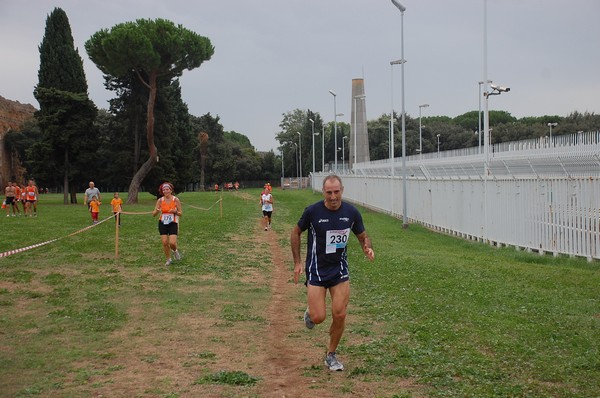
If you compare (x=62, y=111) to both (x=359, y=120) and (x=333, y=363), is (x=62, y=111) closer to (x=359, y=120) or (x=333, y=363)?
(x=359, y=120)

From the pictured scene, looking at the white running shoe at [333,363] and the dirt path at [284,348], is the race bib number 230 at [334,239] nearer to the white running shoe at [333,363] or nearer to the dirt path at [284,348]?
the white running shoe at [333,363]

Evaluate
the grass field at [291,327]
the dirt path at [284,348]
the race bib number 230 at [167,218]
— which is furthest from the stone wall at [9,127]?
the dirt path at [284,348]

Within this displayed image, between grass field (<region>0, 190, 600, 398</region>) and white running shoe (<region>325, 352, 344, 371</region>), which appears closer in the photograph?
grass field (<region>0, 190, 600, 398</region>)

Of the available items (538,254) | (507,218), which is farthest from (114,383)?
(507,218)

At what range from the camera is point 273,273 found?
14203mm

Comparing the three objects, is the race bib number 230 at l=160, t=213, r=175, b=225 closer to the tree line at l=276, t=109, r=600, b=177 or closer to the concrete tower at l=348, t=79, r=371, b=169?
the concrete tower at l=348, t=79, r=371, b=169

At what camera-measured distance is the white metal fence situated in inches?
567

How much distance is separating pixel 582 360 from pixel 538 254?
979 centimetres

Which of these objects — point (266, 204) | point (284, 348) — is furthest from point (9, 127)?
point (284, 348)

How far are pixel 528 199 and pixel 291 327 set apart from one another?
9.65 meters

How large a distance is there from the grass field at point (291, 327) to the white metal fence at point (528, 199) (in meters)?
0.64

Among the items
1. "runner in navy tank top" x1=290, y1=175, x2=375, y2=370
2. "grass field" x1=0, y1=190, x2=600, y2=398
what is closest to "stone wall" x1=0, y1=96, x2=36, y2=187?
"grass field" x1=0, y1=190, x2=600, y2=398

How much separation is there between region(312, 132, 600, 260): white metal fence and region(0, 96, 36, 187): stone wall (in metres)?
65.8

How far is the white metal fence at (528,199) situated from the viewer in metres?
14.4
